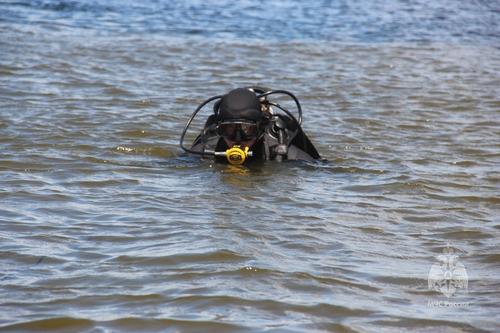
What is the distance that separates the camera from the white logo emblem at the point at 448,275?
15.0ft

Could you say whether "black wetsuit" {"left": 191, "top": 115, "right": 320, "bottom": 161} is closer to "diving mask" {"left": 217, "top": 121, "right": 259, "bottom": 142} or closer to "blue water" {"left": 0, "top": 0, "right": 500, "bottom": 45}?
"diving mask" {"left": 217, "top": 121, "right": 259, "bottom": 142}

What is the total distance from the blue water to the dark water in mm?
1904

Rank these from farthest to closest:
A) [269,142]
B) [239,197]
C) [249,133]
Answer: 1. [269,142]
2. [249,133]
3. [239,197]

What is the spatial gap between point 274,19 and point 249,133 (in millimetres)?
12021

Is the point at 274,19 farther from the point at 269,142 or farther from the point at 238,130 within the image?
the point at 238,130

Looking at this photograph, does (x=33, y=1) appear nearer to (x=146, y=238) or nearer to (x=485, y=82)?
(x=485, y=82)

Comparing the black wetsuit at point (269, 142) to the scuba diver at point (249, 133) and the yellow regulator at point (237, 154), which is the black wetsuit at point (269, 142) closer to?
the scuba diver at point (249, 133)

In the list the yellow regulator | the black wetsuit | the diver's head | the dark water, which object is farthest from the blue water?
the yellow regulator

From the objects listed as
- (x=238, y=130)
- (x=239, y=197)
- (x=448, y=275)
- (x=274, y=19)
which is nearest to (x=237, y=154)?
(x=238, y=130)

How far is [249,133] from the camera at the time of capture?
6.82m

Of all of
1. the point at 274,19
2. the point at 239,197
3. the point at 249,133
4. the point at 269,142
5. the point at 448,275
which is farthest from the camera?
the point at 274,19

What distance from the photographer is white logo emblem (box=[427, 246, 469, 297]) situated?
4.58m

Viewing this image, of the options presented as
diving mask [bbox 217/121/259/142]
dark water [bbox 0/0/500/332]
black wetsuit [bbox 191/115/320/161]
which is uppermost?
diving mask [bbox 217/121/259/142]

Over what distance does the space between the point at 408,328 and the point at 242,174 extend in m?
3.12
